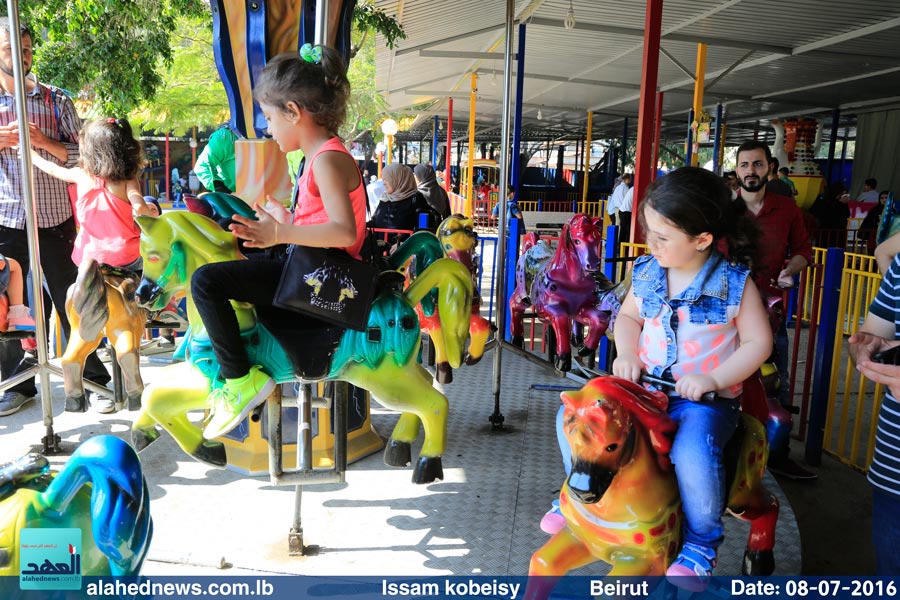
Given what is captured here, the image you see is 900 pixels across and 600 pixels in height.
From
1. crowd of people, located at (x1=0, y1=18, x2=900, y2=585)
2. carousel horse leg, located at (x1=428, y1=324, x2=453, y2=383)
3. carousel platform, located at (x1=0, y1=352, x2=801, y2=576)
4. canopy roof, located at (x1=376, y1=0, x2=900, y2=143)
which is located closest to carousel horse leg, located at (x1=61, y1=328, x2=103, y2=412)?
carousel platform, located at (x1=0, y1=352, x2=801, y2=576)

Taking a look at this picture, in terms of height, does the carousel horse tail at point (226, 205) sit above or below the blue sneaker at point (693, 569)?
above

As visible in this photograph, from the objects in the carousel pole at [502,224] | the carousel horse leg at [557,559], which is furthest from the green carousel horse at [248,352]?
the carousel pole at [502,224]

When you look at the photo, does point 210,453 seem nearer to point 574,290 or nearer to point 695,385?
point 695,385

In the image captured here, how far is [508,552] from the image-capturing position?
127 inches

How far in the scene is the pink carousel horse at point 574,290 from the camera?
508 centimetres

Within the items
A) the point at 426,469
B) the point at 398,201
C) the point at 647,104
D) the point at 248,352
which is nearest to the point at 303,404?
the point at 248,352

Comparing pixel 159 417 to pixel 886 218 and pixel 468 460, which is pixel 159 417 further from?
pixel 886 218

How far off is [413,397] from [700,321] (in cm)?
109

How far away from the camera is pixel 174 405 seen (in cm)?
260

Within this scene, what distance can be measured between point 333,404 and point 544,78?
12690 millimetres

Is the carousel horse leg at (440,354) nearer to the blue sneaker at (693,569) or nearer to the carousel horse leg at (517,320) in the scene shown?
the blue sneaker at (693,569)

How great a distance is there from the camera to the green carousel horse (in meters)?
2.56

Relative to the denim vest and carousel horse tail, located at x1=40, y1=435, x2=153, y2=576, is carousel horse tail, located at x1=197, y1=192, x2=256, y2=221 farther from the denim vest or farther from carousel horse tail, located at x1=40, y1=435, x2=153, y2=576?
the denim vest

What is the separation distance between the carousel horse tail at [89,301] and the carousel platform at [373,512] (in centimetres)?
89
